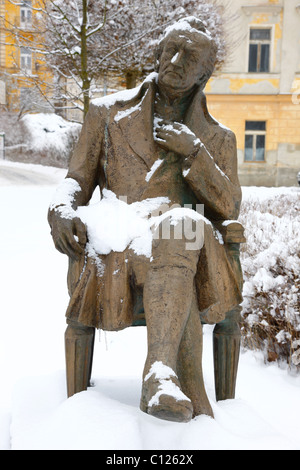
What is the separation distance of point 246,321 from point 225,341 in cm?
149

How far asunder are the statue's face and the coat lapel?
127mm

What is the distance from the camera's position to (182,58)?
221cm

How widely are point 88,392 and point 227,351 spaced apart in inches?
24.8

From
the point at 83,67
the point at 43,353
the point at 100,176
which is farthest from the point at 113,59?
the point at 100,176

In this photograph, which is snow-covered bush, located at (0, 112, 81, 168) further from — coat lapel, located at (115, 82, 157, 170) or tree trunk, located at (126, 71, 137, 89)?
coat lapel, located at (115, 82, 157, 170)

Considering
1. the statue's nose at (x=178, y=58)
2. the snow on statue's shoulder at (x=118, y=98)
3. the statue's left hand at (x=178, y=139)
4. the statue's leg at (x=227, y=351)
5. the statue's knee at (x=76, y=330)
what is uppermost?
the statue's nose at (x=178, y=58)

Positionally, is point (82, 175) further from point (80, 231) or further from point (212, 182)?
point (212, 182)

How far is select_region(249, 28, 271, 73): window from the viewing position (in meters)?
16.9

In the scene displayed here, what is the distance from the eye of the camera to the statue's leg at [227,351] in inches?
91.9

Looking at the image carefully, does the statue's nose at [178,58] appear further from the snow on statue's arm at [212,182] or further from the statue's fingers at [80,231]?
the statue's fingers at [80,231]

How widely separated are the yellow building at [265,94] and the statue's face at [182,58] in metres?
14.9

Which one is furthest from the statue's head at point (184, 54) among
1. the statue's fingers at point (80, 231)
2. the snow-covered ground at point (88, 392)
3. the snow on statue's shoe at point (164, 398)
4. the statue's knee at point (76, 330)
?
Result: the snow-covered ground at point (88, 392)

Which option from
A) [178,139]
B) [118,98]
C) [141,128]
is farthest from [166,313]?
[118,98]

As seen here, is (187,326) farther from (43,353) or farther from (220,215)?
(43,353)
